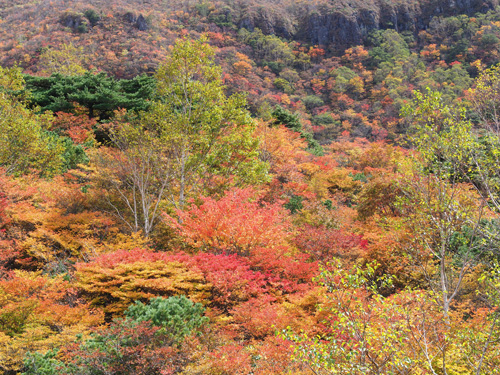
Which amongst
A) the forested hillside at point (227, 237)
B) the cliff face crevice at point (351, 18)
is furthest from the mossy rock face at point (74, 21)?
the forested hillside at point (227, 237)

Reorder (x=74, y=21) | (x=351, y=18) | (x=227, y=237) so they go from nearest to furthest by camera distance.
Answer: (x=227, y=237), (x=74, y=21), (x=351, y=18)

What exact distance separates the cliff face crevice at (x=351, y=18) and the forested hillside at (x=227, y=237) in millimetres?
48516

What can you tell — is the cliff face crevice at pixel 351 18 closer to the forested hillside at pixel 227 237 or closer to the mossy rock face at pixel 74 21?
the mossy rock face at pixel 74 21

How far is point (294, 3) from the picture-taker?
82.4 meters

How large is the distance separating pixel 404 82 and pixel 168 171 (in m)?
52.8

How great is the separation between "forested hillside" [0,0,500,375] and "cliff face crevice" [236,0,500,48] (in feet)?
159

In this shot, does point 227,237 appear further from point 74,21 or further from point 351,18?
point 351,18

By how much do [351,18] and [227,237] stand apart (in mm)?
73182

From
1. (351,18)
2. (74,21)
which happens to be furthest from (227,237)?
(351,18)

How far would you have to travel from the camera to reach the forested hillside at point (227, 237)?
16.3 ft

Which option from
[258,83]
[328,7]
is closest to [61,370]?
[258,83]

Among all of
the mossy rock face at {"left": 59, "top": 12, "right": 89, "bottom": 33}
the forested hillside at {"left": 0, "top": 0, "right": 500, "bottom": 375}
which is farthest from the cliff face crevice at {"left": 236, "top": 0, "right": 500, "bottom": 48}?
the forested hillside at {"left": 0, "top": 0, "right": 500, "bottom": 375}

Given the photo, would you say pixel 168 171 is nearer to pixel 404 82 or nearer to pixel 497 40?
pixel 404 82

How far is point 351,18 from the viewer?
6769 centimetres
